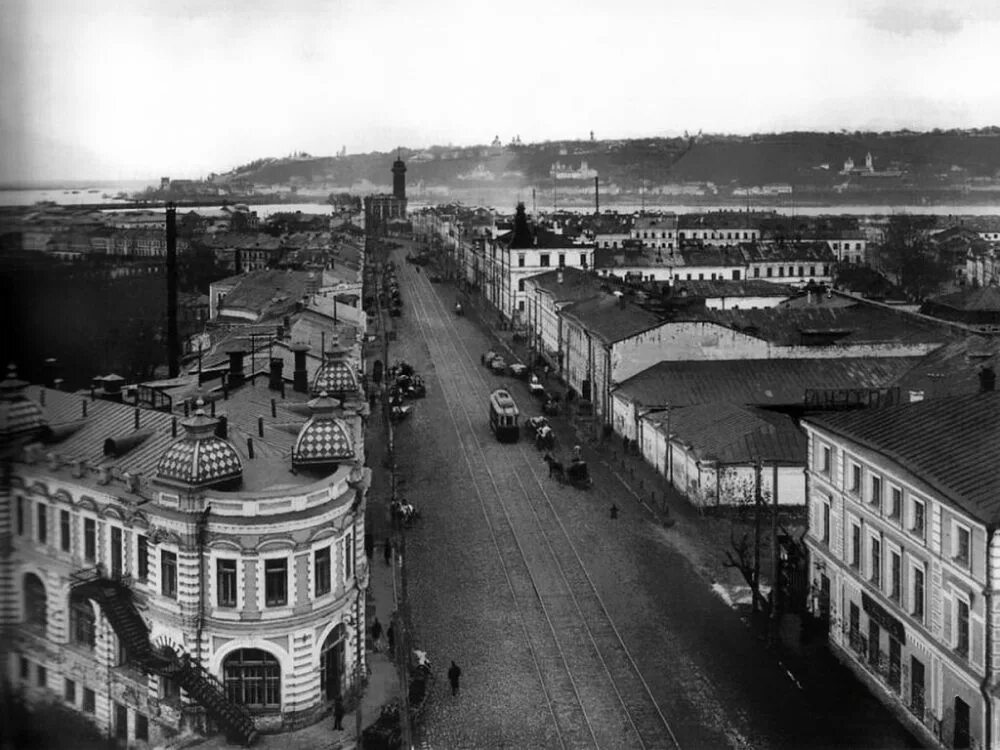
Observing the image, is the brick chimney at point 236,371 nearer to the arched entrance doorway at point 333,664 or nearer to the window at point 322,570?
the window at point 322,570

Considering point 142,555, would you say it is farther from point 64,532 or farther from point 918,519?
point 918,519

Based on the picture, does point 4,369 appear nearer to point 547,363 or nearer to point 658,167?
point 547,363

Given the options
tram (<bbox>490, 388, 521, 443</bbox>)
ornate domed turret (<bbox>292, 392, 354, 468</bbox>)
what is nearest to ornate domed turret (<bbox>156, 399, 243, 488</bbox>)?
ornate domed turret (<bbox>292, 392, 354, 468</bbox>)

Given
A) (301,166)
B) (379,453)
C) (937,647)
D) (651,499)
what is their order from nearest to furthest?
(937,647)
(651,499)
(379,453)
(301,166)

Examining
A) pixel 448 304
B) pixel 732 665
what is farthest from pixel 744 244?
pixel 732 665

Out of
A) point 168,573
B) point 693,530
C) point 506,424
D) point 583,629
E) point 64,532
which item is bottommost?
point 583,629

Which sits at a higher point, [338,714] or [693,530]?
[693,530]

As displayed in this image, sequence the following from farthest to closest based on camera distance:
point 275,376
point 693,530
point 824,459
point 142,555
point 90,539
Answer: point 693,530 → point 275,376 → point 824,459 → point 90,539 → point 142,555

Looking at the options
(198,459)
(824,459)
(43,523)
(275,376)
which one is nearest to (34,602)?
(43,523)
